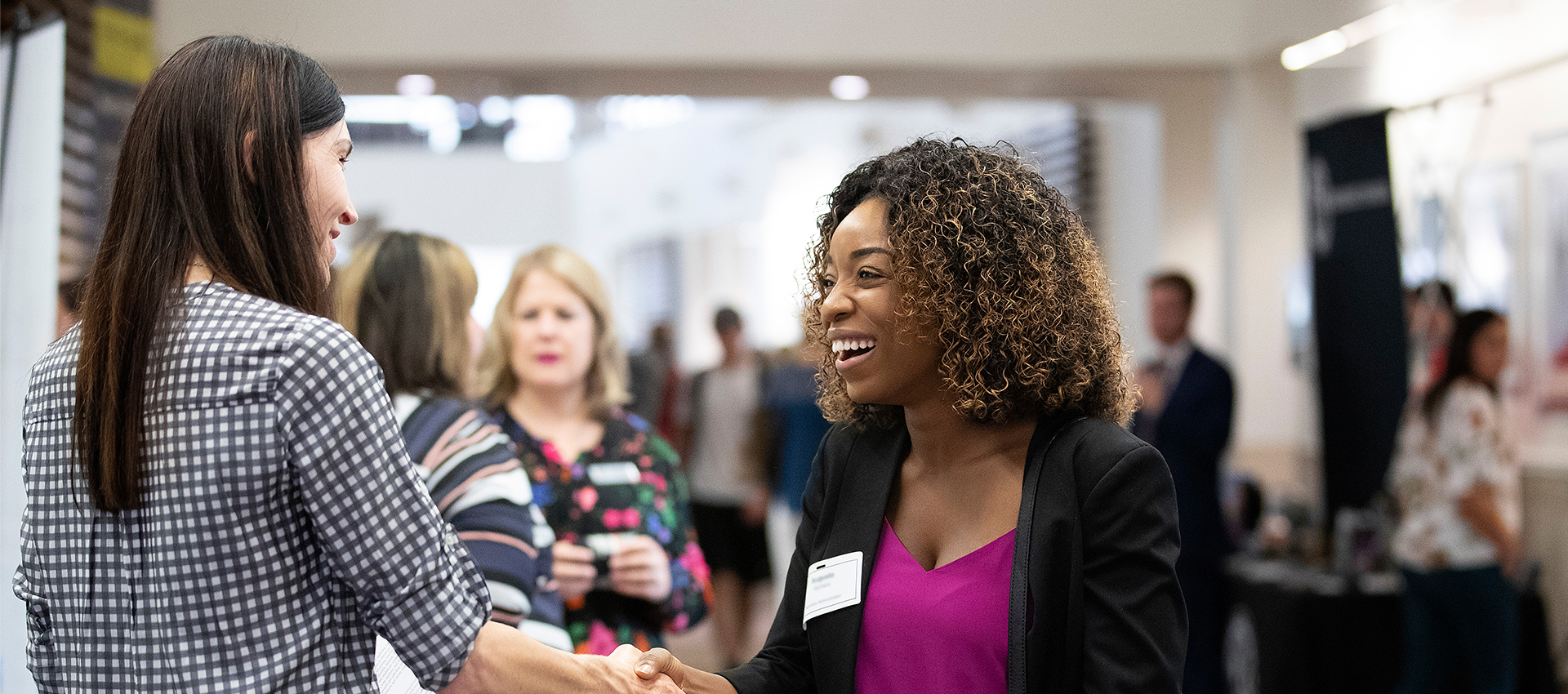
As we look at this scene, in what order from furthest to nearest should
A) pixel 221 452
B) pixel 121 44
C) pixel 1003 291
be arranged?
1. pixel 121 44
2. pixel 1003 291
3. pixel 221 452

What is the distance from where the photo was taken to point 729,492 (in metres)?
6.29

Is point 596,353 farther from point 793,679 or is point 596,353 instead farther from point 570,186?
point 570,186

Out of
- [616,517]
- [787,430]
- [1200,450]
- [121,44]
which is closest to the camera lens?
[616,517]

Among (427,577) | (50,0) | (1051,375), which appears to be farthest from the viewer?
(50,0)

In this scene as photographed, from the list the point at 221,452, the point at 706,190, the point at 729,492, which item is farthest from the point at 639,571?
the point at 706,190

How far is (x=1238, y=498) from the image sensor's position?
5.67 metres

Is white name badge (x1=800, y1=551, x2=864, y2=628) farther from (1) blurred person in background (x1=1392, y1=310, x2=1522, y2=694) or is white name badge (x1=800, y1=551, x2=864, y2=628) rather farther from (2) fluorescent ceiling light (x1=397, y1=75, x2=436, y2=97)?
(2) fluorescent ceiling light (x1=397, y1=75, x2=436, y2=97)

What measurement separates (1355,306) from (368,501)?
4.14 m

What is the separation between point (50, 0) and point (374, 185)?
196 cm

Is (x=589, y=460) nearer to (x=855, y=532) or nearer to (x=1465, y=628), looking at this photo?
(x=855, y=532)

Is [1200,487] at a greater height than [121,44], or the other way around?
[121,44]

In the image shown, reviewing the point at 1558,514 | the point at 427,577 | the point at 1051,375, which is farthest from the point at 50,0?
the point at 1558,514

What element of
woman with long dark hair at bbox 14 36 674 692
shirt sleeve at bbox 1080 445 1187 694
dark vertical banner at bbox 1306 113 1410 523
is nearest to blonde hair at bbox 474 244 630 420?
woman with long dark hair at bbox 14 36 674 692

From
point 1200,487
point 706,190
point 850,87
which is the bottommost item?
point 1200,487
